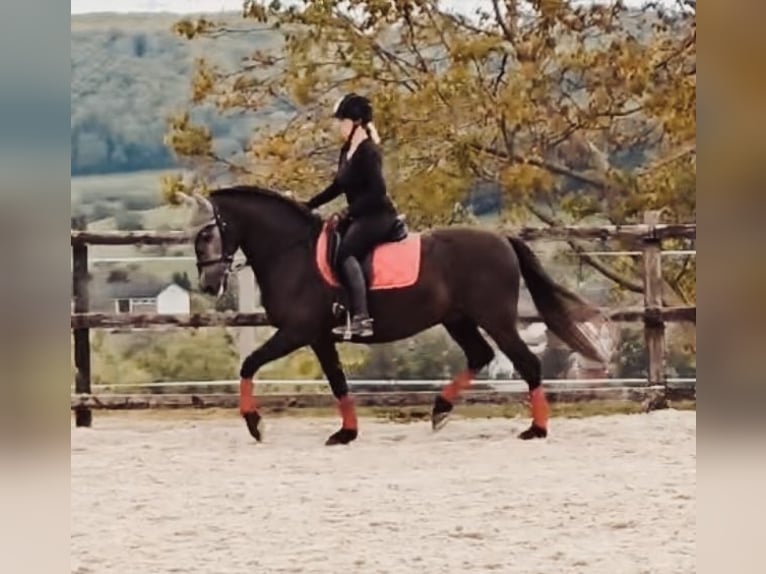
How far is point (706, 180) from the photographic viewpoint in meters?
2.50

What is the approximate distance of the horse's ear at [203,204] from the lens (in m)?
2.49

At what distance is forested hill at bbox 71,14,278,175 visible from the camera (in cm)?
245

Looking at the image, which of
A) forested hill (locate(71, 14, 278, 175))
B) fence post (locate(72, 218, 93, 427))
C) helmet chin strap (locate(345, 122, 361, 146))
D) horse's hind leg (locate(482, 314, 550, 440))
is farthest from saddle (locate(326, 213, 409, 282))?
fence post (locate(72, 218, 93, 427))

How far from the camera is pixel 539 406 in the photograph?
2520mm

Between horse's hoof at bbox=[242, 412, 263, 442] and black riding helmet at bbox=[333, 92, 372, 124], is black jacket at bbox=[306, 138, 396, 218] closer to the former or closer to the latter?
black riding helmet at bbox=[333, 92, 372, 124]

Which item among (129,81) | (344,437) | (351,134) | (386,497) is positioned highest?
(129,81)

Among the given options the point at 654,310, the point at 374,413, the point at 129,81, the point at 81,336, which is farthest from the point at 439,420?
the point at 129,81

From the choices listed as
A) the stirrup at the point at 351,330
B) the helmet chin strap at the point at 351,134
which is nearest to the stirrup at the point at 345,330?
the stirrup at the point at 351,330

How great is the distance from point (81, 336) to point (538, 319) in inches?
36.1

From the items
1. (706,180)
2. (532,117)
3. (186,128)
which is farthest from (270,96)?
(706,180)

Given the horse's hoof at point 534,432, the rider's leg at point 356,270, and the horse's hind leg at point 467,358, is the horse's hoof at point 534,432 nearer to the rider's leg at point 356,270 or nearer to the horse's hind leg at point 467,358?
the horse's hind leg at point 467,358

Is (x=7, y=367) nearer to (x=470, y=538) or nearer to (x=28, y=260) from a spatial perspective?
(x=28, y=260)

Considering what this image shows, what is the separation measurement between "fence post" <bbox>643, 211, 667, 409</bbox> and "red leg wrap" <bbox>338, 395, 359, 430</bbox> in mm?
603

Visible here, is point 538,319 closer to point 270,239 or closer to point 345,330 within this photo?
point 345,330
